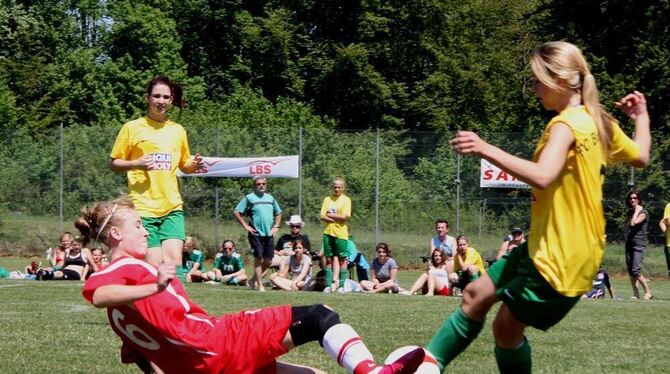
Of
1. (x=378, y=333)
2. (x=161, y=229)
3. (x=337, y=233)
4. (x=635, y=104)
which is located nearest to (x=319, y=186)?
(x=337, y=233)

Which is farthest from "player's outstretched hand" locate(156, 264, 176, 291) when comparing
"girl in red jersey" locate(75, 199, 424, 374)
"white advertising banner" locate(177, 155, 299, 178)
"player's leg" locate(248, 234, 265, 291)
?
"white advertising banner" locate(177, 155, 299, 178)

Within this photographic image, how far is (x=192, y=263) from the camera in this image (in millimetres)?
20000

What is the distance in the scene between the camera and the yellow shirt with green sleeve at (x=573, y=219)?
16.6 feet

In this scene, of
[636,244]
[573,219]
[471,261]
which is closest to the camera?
[573,219]

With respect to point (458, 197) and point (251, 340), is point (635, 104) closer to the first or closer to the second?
point (251, 340)

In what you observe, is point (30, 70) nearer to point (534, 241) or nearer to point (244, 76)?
point (244, 76)

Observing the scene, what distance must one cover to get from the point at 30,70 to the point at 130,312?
3408 centimetres

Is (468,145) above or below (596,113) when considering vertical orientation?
below

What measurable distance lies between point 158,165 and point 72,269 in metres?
10.7

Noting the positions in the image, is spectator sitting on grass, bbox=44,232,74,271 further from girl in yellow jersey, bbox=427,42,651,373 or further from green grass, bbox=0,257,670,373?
girl in yellow jersey, bbox=427,42,651,373

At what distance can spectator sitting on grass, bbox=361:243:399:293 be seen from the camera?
17.6 metres

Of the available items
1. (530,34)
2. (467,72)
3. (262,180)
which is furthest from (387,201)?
(530,34)

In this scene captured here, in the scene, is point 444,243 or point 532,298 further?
point 444,243

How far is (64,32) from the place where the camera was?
41344 mm
